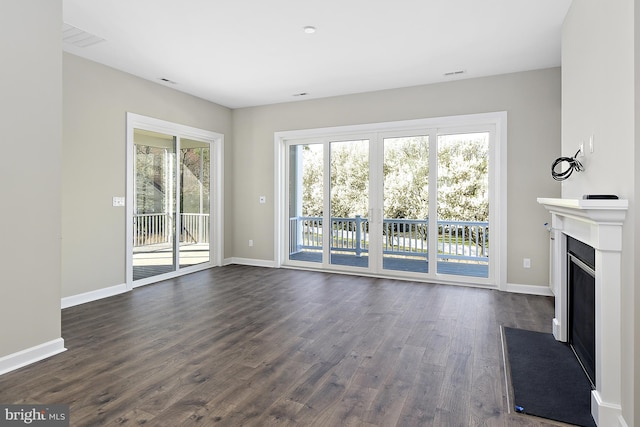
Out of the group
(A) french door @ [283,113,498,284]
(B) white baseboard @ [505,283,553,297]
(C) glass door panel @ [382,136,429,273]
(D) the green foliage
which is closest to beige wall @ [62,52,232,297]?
(A) french door @ [283,113,498,284]

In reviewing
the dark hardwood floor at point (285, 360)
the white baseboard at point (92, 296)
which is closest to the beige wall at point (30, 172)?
the dark hardwood floor at point (285, 360)

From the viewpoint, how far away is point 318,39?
3697 mm

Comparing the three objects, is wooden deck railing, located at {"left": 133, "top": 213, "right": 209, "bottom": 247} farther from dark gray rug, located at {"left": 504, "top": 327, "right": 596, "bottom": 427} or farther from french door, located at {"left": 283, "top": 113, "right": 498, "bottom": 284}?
dark gray rug, located at {"left": 504, "top": 327, "right": 596, "bottom": 427}

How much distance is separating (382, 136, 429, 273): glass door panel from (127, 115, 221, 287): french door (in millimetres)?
2938

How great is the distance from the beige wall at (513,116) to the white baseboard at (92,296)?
256cm

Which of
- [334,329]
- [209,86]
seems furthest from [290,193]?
[334,329]

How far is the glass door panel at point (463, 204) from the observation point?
193 inches

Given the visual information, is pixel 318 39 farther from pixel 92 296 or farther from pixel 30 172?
pixel 92 296

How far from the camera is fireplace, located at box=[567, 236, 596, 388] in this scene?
228cm

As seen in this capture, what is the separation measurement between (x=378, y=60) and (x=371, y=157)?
5.17 ft

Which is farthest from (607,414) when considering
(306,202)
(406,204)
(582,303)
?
(306,202)

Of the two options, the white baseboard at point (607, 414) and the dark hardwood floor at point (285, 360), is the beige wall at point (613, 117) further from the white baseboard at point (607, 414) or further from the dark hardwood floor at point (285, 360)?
the dark hardwood floor at point (285, 360)

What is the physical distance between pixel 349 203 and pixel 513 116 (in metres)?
2.54

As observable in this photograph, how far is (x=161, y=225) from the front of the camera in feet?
17.3
